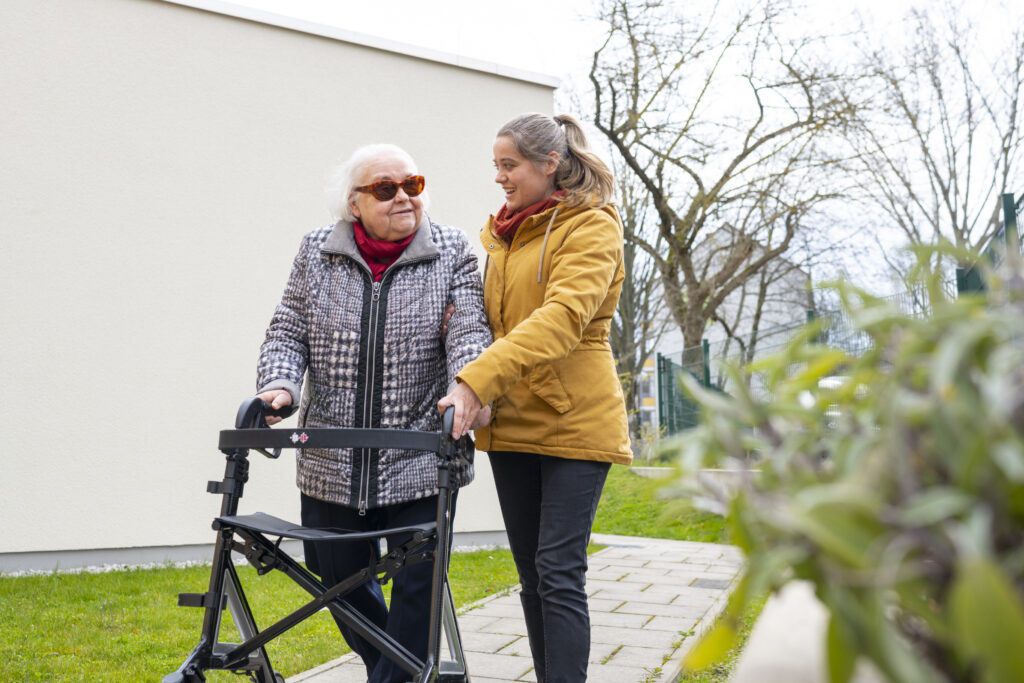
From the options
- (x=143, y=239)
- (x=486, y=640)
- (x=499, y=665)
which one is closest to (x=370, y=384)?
(x=499, y=665)

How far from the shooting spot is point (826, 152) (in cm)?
1587

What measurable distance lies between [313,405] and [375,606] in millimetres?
689

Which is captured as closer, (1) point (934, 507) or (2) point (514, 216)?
(1) point (934, 507)

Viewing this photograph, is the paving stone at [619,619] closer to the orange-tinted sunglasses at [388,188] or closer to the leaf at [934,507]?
the orange-tinted sunglasses at [388,188]

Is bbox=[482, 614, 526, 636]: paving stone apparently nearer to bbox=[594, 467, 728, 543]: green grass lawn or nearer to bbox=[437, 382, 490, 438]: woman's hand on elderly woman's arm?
bbox=[437, 382, 490, 438]: woman's hand on elderly woman's arm

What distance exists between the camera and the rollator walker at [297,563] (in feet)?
7.46

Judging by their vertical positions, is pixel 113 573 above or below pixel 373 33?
below

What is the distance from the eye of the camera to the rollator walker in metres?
2.27

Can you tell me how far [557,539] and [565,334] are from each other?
0.59m

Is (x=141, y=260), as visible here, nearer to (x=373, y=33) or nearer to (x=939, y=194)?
(x=373, y=33)

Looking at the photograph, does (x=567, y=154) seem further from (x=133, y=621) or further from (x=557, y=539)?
(x=133, y=621)

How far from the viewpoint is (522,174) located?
2840 mm

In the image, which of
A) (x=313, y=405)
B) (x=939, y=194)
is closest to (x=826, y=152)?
(x=939, y=194)

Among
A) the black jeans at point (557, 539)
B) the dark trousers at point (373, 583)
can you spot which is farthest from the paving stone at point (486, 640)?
the black jeans at point (557, 539)
